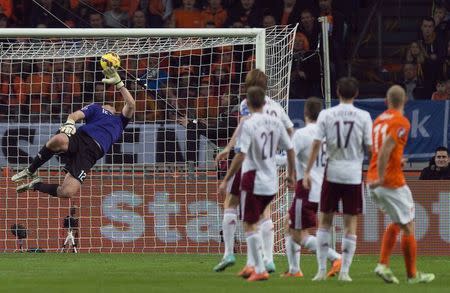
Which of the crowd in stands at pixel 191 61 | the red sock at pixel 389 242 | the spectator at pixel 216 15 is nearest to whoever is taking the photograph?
the red sock at pixel 389 242

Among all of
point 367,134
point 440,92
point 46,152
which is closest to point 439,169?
point 440,92

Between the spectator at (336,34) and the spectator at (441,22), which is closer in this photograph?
the spectator at (336,34)

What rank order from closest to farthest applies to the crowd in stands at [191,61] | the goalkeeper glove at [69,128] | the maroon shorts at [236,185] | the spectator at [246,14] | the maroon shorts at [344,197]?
the maroon shorts at [344,197], the maroon shorts at [236,185], the goalkeeper glove at [69,128], the crowd in stands at [191,61], the spectator at [246,14]

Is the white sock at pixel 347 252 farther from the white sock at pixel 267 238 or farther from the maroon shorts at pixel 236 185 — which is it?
the maroon shorts at pixel 236 185

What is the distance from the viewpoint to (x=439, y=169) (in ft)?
69.3

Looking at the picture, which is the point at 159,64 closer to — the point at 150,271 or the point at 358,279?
the point at 150,271

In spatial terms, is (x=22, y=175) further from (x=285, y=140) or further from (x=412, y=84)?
(x=412, y=84)

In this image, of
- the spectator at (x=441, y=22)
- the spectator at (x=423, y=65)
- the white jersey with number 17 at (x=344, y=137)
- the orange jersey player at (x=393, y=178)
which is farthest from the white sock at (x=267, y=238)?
the spectator at (x=441, y=22)

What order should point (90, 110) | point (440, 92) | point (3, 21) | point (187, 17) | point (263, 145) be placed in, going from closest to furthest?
1. point (263, 145)
2. point (90, 110)
3. point (440, 92)
4. point (3, 21)
5. point (187, 17)

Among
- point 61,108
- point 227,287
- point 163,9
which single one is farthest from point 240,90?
point 227,287

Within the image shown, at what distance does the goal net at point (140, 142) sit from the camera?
67.5ft

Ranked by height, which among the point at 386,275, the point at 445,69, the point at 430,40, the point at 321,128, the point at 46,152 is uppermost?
the point at 430,40

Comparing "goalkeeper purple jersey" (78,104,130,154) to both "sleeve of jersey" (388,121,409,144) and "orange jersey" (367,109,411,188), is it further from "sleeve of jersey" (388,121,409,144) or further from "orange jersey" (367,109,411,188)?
"sleeve of jersey" (388,121,409,144)

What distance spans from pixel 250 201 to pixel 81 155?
6.20 m
